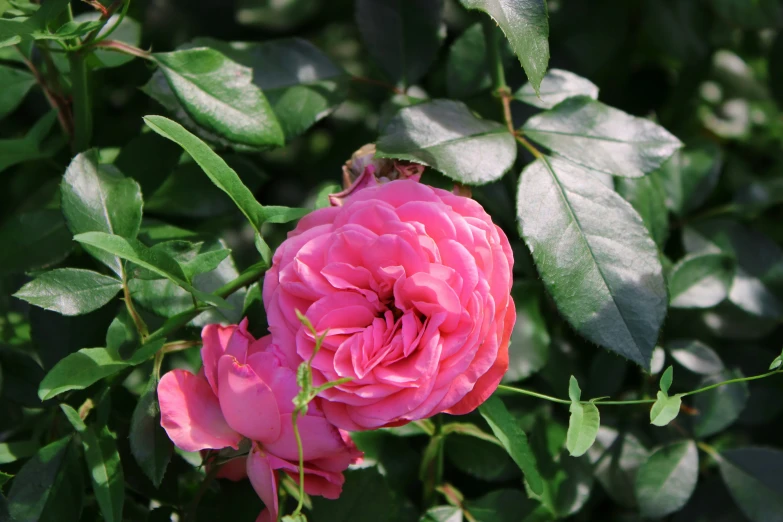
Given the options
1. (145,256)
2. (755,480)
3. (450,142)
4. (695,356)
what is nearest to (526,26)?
(450,142)

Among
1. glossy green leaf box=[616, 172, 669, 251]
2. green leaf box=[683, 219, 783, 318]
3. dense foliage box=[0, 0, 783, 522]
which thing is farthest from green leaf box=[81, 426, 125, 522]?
green leaf box=[683, 219, 783, 318]

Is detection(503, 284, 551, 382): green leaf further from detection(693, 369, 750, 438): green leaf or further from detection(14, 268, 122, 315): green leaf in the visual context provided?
detection(14, 268, 122, 315): green leaf

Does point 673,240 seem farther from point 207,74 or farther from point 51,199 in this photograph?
point 51,199

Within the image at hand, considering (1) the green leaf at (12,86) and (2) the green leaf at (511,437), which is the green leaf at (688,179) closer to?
(2) the green leaf at (511,437)

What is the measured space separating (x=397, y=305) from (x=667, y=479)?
0.45 meters

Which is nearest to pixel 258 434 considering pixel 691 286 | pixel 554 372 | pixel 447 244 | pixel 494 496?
pixel 447 244

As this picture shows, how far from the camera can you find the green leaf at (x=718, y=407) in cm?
91

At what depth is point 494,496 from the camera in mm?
826

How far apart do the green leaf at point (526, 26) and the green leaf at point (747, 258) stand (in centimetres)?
44

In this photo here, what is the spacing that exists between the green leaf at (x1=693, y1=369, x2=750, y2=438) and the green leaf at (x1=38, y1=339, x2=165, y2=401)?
624 mm

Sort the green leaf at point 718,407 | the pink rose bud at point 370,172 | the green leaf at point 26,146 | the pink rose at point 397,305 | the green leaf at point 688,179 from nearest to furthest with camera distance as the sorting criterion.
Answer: the pink rose at point 397,305
the pink rose bud at point 370,172
the green leaf at point 26,146
the green leaf at point 718,407
the green leaf at point 688,179

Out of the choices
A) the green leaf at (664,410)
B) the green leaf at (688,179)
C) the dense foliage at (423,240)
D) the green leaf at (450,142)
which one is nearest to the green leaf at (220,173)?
the dense foliage at (423,240)

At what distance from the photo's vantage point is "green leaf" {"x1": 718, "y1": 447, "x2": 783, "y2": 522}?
870mm

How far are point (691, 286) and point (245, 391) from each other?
0.58 metres
